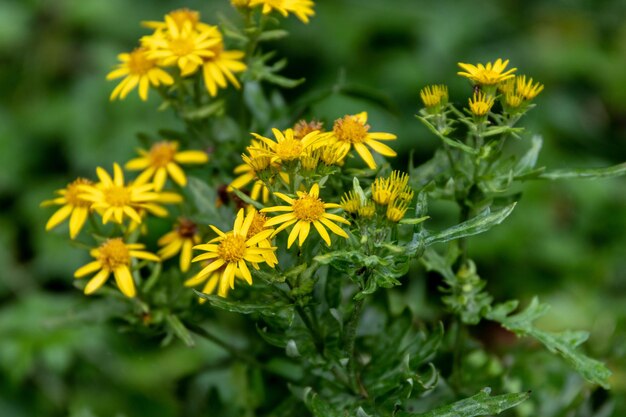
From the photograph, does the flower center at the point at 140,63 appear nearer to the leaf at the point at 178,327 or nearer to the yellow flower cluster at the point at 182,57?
the yellow flower cluster at the point at 182,57

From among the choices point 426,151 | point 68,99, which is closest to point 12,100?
point 68,99

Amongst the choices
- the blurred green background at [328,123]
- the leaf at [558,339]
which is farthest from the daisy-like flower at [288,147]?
the blurred green background at [328,123]

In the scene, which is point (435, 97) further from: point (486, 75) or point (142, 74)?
point (142, 74)

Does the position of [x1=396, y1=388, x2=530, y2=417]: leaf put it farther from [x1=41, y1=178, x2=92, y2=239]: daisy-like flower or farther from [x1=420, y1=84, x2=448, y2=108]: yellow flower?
[x1=41, y1=178, x2=92, y2=239]: daisy-like flower

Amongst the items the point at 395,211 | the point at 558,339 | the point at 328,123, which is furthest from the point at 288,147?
the point at 328,123

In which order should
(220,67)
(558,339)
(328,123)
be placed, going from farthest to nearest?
(328,123) < (220,67) < (558,339)

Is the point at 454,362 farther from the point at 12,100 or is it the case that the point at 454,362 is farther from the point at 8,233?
the point at 12,100

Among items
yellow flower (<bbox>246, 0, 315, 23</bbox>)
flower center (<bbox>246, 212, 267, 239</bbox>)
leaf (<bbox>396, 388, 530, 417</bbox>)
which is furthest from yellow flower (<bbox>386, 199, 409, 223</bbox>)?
yellow flower (<bbox>246, 0, 315, 23</bbox>)

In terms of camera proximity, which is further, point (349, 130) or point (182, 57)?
point (182, 57)
